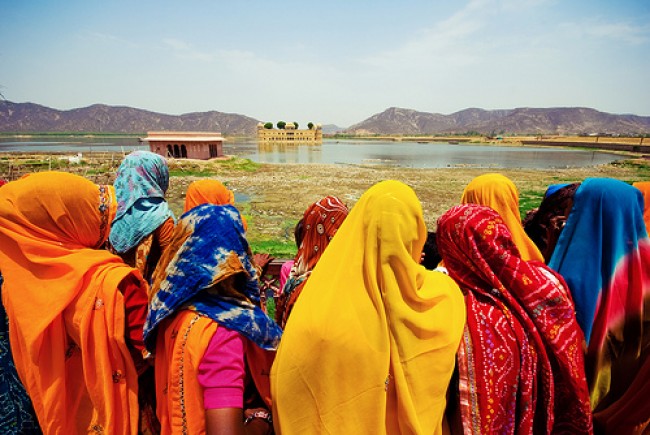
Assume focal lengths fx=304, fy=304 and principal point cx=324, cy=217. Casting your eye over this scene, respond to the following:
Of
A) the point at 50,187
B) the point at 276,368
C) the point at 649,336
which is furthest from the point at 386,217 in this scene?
the point at 50,187

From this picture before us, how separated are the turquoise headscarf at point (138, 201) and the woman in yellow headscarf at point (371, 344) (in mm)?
1515

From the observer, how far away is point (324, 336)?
3.54 ft

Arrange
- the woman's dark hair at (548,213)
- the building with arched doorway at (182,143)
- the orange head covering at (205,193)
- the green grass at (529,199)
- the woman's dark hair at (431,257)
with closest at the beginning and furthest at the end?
the woman's dark hair at (548,213) < the woman's dark hair at (431,257) < the orange head covering at (205,193) < the green grass at (529,199) < the building with arched doorway at (182,143)

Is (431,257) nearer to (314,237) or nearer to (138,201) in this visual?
(314,237)

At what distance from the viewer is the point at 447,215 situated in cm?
142

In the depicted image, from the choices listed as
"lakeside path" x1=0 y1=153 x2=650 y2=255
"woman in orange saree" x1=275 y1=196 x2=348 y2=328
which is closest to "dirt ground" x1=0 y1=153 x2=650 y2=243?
"lakeside path" x1=0 y1=153 x2=650 y2=255

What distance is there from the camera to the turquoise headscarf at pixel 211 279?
1.11 m

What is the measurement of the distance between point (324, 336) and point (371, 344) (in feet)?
0.58

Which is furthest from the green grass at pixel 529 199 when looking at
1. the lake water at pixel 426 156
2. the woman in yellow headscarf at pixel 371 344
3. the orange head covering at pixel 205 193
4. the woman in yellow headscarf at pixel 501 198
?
the lake water at pixel 426 156

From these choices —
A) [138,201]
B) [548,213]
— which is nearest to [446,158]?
[548,213]

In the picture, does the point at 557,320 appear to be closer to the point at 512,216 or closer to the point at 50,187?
the point at 512,216

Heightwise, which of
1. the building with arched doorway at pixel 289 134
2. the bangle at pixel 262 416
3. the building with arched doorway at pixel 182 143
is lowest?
the bangle at pixel 262 416

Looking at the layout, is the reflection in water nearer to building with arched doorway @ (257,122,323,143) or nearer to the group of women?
building with arched doorway @ (257,122,323,143)

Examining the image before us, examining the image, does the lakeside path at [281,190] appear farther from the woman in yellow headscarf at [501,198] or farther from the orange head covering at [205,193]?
the woman in yellow headscarf at [501,198]
